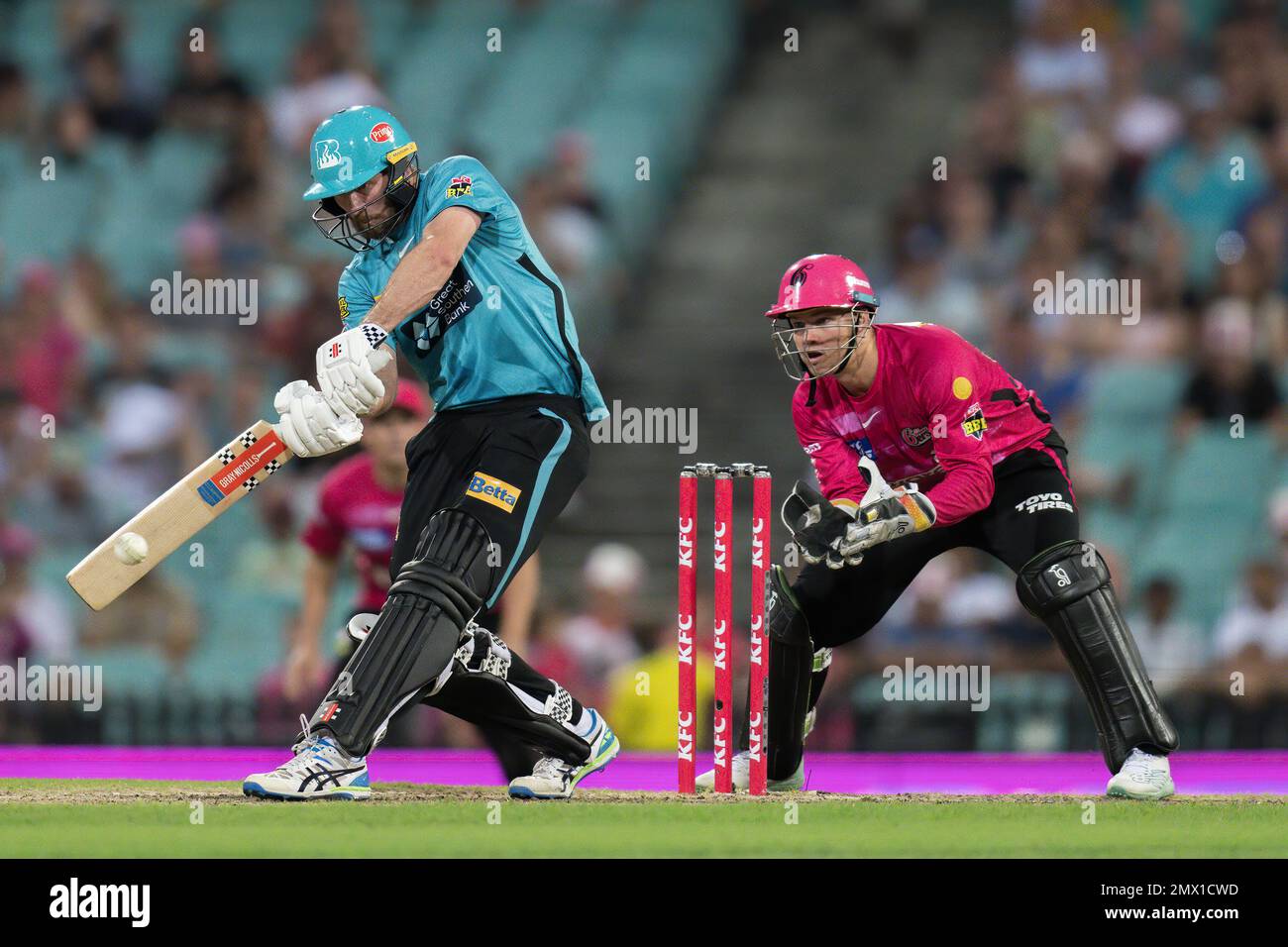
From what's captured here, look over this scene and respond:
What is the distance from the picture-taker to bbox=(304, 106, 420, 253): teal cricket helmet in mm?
6367

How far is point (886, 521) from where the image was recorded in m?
6.40

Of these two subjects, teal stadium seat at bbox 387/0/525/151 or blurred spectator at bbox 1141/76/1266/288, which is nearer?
blurred spectator at bbox 1141/76/1266/288

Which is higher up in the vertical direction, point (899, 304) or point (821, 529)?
point (899, 304)

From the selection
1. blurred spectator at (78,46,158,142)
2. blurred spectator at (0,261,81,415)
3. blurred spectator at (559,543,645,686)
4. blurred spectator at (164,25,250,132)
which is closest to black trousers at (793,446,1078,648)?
blurred spectator at (559,543,645,686)

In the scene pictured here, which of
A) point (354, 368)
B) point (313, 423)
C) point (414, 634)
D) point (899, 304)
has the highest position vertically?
point (899, 304)

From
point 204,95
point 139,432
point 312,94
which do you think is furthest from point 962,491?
point 204,95

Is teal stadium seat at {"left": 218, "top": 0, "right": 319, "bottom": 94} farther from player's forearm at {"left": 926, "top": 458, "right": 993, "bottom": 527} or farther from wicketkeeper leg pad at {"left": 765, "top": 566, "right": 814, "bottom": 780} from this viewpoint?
player's forearm at {"left": 926, "top": 458, "right": 993, "bottom": 527}

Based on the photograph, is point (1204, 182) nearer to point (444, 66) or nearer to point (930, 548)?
point (444, 66)

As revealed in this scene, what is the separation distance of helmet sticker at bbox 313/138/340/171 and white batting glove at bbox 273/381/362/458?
2.32 feet

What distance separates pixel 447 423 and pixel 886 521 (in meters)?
1.44

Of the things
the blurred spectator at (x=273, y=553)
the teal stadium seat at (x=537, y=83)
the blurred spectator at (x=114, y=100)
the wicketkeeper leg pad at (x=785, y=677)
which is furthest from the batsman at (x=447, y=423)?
the blurred spectator at (x=114, y=100)

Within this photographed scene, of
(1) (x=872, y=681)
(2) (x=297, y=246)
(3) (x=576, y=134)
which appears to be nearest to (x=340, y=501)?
(1) (x=872, y=681)

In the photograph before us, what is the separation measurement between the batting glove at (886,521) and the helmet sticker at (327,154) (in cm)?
198

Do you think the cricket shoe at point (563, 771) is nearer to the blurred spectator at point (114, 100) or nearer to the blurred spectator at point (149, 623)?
the blurred spectator at point (149, 623)
